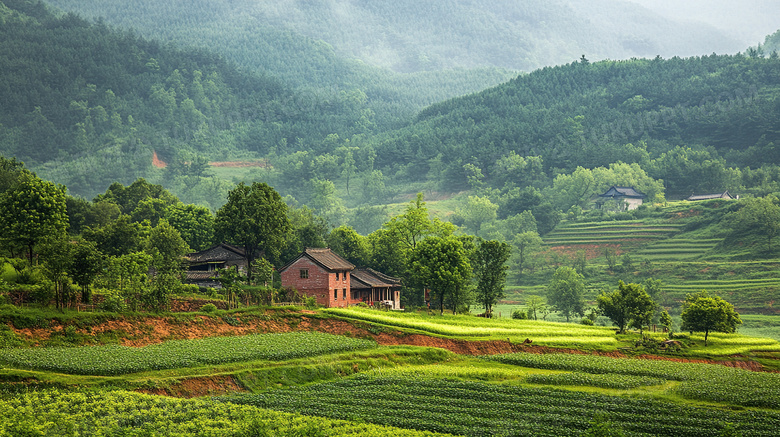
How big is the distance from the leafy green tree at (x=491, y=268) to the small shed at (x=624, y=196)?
93396 mm

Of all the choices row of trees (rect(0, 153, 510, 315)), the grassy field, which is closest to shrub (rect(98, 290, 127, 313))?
row of trees (rect(0, 153, 510, 315))

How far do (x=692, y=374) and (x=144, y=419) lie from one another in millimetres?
33171

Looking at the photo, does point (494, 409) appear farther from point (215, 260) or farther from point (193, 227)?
point (193, 227)

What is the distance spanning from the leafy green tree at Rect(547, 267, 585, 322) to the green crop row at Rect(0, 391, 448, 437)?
7553cm

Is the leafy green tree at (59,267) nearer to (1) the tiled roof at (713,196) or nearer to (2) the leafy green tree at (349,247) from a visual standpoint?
(2) the leafy green tree at (349,247)

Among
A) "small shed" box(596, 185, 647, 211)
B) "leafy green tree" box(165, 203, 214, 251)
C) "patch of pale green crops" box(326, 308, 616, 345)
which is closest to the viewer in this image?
"patch of pale green crops" box(326, 308, 616, 345)

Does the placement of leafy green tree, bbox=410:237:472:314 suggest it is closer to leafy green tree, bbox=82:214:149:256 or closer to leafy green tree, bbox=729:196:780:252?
leafy green tree, bbox=82:214:149:256

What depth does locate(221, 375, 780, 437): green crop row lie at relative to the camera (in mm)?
29734

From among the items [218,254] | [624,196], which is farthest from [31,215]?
→ [624,196]

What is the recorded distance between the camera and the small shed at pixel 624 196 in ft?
551

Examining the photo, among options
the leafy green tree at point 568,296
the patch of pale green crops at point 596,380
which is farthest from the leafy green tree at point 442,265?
the patch of pale green crops at point 596,380

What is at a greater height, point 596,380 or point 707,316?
point 707,316

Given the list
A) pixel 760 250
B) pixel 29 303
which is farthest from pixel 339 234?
pixel 760 250

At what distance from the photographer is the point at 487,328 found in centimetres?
6381
